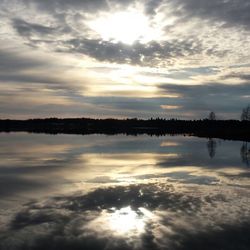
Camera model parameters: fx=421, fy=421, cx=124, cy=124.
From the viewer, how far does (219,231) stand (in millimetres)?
15523

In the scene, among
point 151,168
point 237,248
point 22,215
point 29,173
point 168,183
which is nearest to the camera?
point 237,248

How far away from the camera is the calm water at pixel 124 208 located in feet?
47.3

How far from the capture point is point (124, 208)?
1902 centimetres

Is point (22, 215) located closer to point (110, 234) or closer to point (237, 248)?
point (110, 234)

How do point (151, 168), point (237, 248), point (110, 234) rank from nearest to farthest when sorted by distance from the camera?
point (237, 248) → point (110, 234) → point (151, 168)

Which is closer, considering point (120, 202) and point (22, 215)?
point (22, 215)

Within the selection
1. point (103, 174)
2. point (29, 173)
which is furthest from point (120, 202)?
point (29, 173)

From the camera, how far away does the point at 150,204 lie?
19922 millimetres

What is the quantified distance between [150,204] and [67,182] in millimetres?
8051

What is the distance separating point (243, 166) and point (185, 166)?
499 centimetres

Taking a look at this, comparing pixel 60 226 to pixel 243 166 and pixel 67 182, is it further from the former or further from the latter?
pixel 243 166

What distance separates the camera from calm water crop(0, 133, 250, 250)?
14.4m

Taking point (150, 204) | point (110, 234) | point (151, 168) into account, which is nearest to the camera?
point (110, 234)

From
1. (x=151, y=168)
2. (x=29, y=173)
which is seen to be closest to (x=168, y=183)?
(x=151, y=168)
